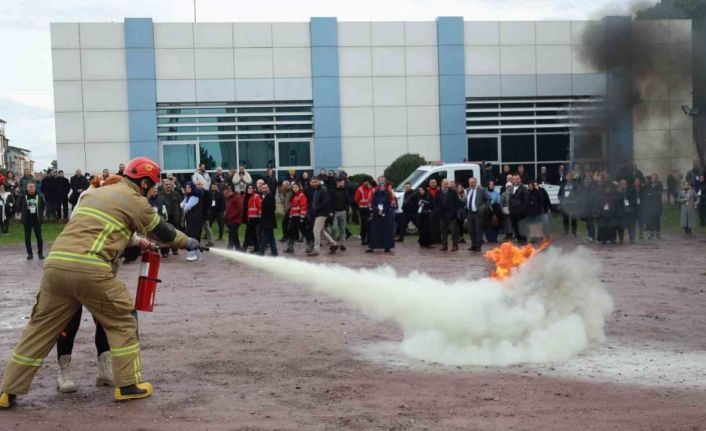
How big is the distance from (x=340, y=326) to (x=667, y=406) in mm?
4773

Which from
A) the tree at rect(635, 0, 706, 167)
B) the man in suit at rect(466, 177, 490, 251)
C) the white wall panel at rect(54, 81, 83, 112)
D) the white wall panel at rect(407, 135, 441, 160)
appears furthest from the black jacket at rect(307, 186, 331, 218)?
the white wall panel at rect(54, 81, 83, 112)

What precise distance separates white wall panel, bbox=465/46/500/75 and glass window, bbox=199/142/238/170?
1051 cm

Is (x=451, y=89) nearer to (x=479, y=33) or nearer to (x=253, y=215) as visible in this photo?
(x=479, y=33)

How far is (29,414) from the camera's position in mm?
6879

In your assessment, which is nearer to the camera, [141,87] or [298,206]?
[298,206]

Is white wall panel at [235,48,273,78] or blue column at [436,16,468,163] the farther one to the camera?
blue column at [436,16,468,163]

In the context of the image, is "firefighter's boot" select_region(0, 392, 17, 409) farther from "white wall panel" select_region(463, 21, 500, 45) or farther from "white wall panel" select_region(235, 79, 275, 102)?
"white wall panel" select_region(463, 21, 500, 45)

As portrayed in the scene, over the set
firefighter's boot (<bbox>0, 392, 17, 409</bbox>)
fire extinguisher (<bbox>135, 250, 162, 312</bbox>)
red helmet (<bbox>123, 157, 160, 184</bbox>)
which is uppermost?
red helmet (<bbox>123, 157, 160, 184</bbox>)

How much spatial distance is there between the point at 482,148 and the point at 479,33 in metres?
4.87

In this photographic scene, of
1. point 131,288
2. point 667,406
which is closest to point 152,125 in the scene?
point 131,288

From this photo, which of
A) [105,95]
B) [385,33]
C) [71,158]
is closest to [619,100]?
[385,33]

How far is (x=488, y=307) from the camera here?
8672 millimetres

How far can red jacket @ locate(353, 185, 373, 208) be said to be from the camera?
24203 millimetres

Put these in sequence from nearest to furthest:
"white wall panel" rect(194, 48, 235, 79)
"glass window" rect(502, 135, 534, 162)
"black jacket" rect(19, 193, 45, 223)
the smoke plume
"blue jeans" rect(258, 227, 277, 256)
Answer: the smoke plume, "black jacket" rect(19, 193, 45, 223), "blue jeans" rect(258, 227, 277, 256), "white wall panel" rect(194, 48, 235, 79), "glass window" rect(502, 135, 534, 162)
